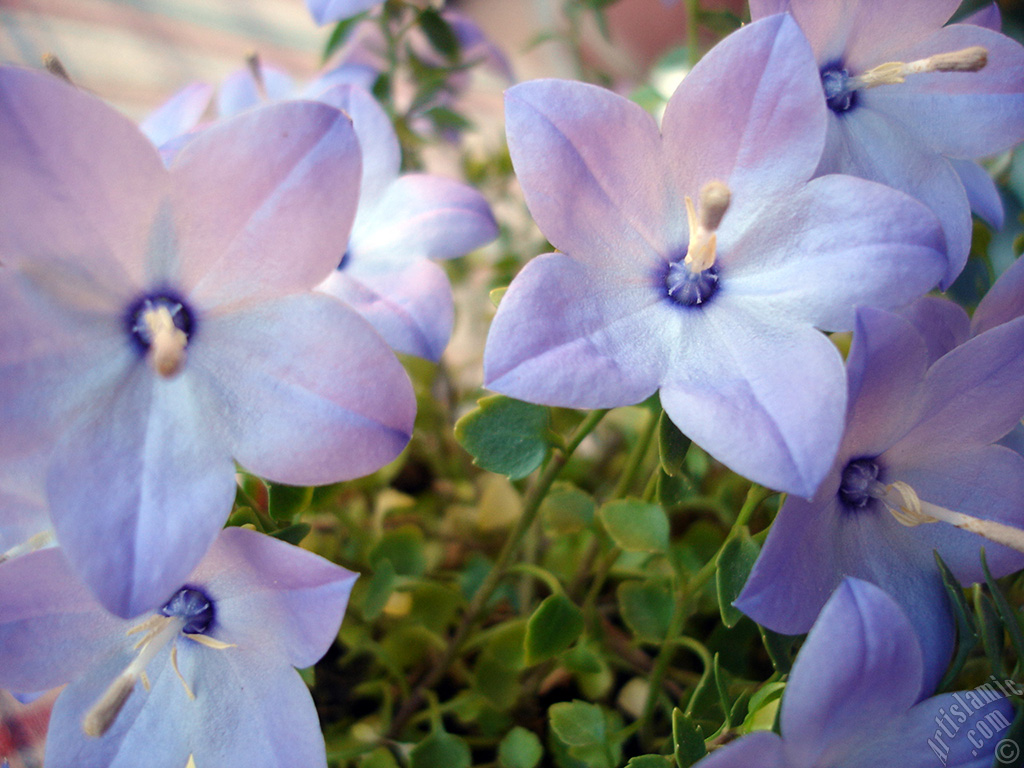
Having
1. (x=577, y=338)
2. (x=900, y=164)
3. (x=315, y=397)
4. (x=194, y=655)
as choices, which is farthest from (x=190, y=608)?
(x=900, y=164)

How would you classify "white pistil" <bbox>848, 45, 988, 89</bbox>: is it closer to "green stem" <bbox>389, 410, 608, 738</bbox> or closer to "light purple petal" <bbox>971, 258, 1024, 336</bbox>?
"light purple petal" <bbox>971, 258, 1024, 336</bbox>

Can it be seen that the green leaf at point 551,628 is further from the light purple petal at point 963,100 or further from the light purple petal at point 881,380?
the light purple petal at point 963,100

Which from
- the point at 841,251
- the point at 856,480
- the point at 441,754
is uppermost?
the point at 841,251

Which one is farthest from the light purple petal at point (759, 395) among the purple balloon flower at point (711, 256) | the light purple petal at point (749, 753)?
the light purple petal at point (749, 753)

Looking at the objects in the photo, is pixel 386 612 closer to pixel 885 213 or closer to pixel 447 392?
pixel 447 392

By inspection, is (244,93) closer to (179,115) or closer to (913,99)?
(179,115)

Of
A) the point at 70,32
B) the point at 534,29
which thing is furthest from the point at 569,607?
the point at 534,29
